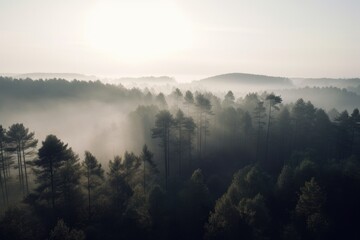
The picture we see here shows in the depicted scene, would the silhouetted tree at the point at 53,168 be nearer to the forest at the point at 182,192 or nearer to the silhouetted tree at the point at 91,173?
the forest at the point at 182,192

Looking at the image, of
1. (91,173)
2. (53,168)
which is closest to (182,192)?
(91,173)

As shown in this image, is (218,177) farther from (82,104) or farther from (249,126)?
(82,104)

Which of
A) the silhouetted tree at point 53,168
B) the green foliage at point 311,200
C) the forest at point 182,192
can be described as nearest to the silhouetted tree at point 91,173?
the forest at point 182,192

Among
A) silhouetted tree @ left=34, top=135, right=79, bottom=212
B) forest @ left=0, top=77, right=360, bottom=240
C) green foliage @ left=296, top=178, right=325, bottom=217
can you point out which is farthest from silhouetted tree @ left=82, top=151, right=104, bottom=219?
green foliage @ left=296, top=178, right=325, bottom=217

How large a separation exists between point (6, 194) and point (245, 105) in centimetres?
6680

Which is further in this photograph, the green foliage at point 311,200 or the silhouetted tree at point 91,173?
the silhouetted tree at point 91,173

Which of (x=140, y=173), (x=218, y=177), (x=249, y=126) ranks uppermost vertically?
(x=249, y=126)

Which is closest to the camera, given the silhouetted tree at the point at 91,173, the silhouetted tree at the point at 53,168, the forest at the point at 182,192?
the forest at the point at 182,192

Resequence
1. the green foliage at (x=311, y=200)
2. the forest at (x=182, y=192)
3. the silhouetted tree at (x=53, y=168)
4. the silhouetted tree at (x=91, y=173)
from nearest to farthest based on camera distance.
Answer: the green foliage at (x=311, y=200), the forest at (x=182, y=192), the silhouetted tree at (x=53, y=168), the silhouetted tree at (x=91, y=173)

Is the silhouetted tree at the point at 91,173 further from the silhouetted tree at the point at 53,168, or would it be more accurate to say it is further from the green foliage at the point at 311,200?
the green foliage at the point at 311,200

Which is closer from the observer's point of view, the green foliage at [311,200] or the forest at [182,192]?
the green foliage at [311,200]

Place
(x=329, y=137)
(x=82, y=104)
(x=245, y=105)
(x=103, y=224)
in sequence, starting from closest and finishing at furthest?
(x=103, y=224) → (x=329, y=137) → (x=245, y=105) → (x=82, y=104)

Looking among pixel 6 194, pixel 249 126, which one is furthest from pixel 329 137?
pixel 6 194

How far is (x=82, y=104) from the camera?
4454 inches
